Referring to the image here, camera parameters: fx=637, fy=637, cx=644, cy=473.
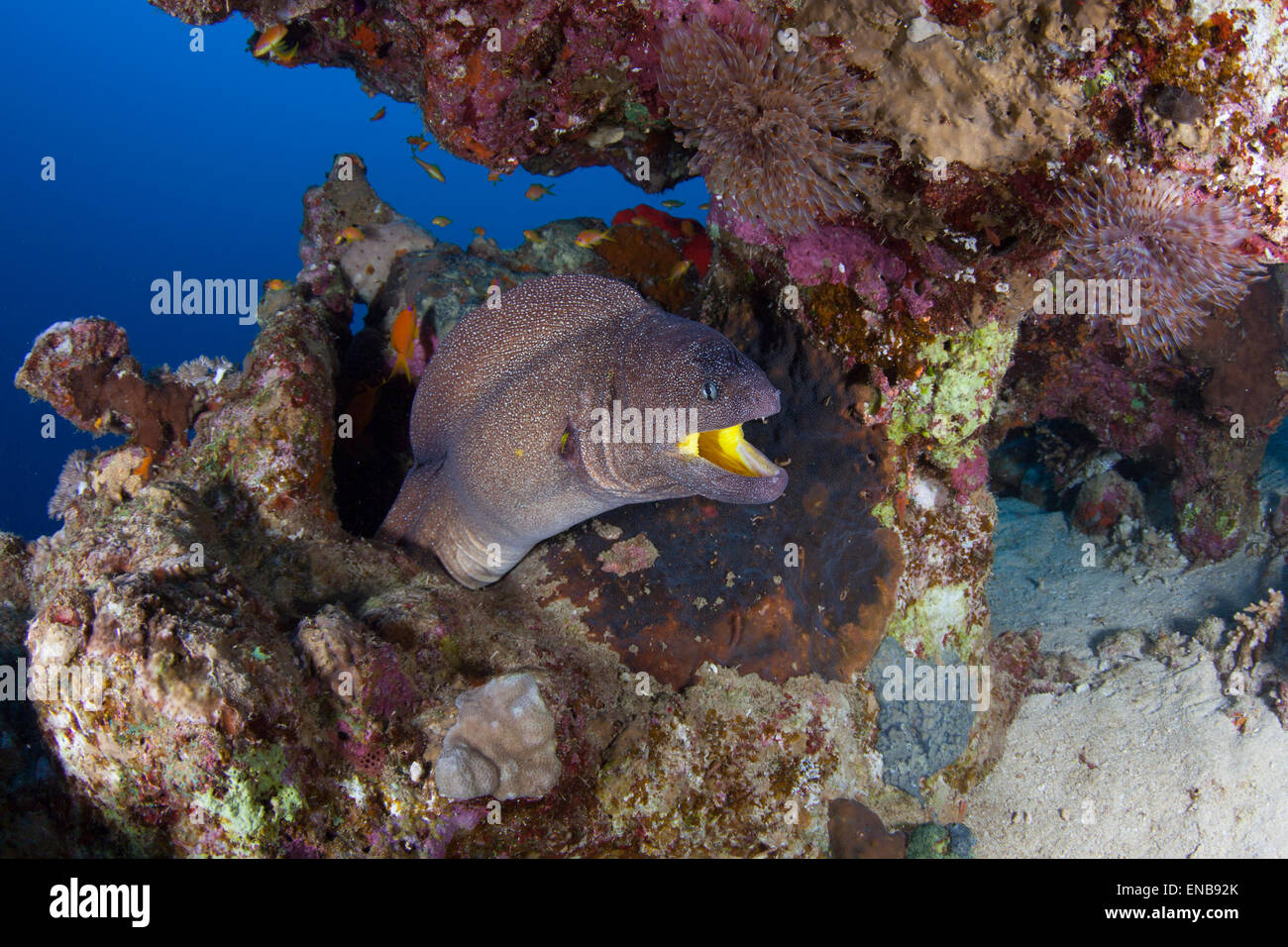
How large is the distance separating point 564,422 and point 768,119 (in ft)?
6.11

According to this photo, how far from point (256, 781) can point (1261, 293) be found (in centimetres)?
950

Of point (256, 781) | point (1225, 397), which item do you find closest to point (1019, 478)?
point (1225, 397)

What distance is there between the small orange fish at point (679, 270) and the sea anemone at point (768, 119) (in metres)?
2.74

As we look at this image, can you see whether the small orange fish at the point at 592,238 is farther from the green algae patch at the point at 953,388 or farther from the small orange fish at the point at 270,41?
the green algae patch at the point at 953,388

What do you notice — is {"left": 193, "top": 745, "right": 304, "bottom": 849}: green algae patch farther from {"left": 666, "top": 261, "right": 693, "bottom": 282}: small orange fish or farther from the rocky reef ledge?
{"left": 666, "top": 261, "right": 693, "bottom": 282}: small orange fish

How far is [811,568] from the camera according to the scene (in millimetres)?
3902

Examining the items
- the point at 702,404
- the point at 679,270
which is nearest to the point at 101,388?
the point at 702,404

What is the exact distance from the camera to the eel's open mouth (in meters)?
3.36

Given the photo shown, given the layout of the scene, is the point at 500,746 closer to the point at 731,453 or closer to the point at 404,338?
the point at 731,453

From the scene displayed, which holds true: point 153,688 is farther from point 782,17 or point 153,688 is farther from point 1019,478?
point 1019,478

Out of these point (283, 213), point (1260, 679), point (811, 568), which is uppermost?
point (283, 213)

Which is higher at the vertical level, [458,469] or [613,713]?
[458,469]

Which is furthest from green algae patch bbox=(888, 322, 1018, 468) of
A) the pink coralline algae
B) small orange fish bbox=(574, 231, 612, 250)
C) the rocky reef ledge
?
small orange fish bbox=(574, 231, 612, 250)

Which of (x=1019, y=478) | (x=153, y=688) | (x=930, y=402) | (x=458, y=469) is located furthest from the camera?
(x=1019, y=478)
